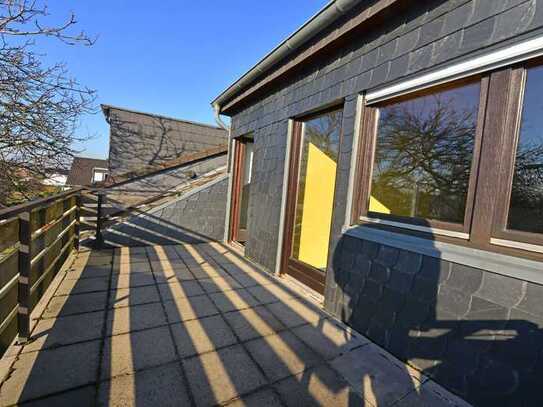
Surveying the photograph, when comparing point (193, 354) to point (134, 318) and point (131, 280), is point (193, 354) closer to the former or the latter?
point (134, 318)

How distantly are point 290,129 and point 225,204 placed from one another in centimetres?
243

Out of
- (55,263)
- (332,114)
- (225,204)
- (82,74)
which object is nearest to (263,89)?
(332,114)

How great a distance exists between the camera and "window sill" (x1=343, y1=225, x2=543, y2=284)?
128 cm

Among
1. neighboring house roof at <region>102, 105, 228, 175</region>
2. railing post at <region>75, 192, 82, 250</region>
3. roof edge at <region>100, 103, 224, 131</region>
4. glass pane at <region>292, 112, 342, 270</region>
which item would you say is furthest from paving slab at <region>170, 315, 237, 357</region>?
roof edge at <region>100, 103, 224, 131</region>

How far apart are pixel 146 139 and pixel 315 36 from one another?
5.65 meters

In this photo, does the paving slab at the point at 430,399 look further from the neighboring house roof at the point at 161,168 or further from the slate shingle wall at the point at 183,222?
the neighboring house roof at the point at 161,168

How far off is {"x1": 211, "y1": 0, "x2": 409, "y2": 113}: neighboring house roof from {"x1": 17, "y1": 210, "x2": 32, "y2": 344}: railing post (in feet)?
9.40

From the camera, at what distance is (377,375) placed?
65.0 inches

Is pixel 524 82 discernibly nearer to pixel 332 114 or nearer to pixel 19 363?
pixel 332 114

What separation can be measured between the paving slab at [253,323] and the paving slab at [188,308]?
210 millimetres

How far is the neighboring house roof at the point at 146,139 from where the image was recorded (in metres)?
6.40

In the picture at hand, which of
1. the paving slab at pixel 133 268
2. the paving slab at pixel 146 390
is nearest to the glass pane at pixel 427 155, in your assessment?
the paving slab at pixel 146 390

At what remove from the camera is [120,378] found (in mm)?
1434

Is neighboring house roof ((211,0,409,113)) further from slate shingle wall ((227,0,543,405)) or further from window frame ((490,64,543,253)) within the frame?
window frame ((490,64,543,253))
